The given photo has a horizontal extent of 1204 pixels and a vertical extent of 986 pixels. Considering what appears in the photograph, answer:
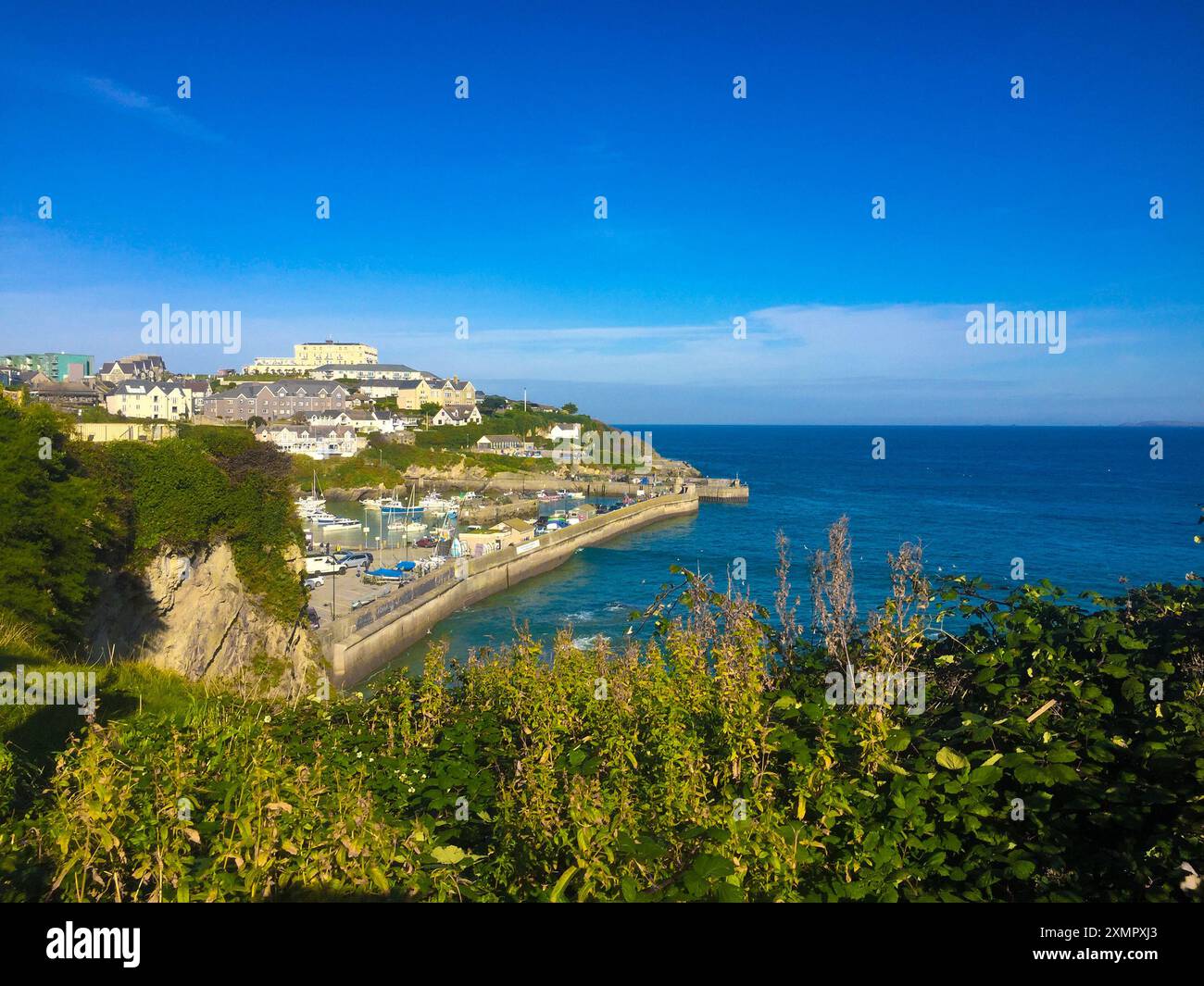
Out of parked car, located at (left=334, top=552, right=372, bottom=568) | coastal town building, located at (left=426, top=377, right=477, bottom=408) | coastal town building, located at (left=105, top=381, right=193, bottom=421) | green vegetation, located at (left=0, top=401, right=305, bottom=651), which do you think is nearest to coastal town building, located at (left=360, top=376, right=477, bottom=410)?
coastal town building, located at (left=426, top=377, right=477, bottom=408)

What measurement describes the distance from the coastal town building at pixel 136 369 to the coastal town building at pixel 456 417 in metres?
36.7

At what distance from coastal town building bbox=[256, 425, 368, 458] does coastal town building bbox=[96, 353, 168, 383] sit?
33.1m

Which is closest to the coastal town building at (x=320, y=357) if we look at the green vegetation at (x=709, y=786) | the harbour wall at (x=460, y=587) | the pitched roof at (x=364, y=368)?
the pitched roof at (x=364, y=368)

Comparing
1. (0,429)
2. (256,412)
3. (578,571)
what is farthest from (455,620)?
(256,412)

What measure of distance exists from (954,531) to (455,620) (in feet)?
119

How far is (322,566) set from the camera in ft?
122

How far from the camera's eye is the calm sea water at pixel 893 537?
32344 millimetres

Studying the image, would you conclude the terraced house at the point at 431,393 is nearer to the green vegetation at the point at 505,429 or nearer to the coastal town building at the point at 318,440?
the green vegetation at the point at 505,429

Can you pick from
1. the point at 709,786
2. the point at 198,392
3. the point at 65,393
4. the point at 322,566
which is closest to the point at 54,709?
the point at 709,786

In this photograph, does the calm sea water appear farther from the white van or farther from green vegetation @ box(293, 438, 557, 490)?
green vegetation @ box(293, 438, 557, 490)

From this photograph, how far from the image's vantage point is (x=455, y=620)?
3042 centimetres

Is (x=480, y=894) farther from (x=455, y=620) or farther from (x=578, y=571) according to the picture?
(x=578, y=571)
